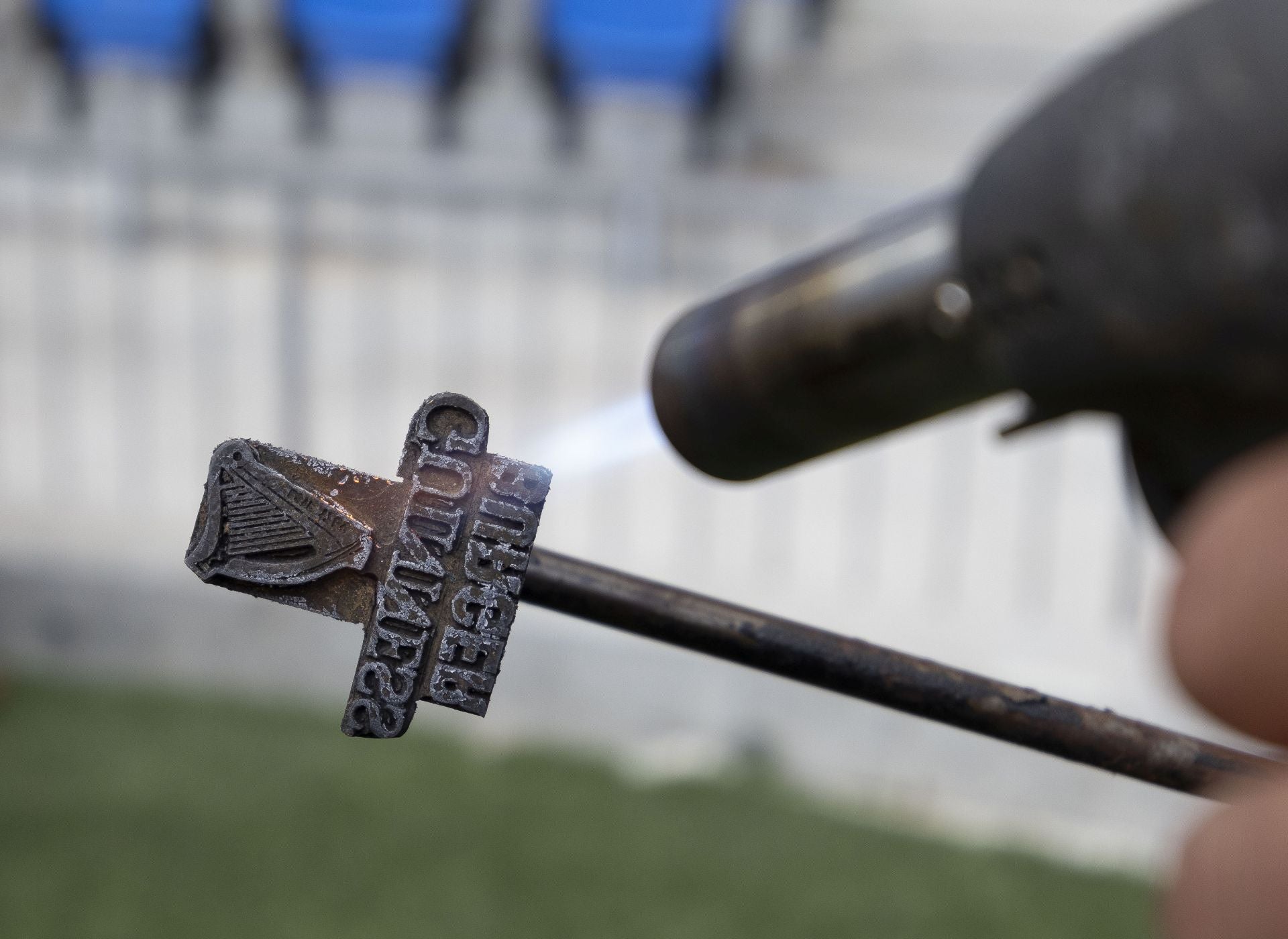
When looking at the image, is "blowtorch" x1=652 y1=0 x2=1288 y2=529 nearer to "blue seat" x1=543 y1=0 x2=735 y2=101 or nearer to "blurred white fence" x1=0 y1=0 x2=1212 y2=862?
"blurred white fence" x1=0 y1=0 x2=1212 y2=862

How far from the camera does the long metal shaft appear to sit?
1.85 ft

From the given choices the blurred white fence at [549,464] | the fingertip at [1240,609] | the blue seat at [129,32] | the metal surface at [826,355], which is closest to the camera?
the fingertip at [1240,609]

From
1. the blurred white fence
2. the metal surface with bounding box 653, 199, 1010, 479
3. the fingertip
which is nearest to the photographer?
the fingertip

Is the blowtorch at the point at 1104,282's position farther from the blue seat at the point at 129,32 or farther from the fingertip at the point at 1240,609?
the blue seat at the point at 129,32

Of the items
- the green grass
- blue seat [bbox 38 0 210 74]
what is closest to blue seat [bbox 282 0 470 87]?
blue seat [bbox 38 0 210 74]

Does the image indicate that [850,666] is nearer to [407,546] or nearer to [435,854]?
[407,546]

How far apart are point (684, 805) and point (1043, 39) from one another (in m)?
4.33

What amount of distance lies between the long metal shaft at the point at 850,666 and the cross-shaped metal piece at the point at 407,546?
0.02m

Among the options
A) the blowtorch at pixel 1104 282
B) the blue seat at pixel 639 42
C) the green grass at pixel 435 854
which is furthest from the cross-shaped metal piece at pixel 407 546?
the blue seat at pixel 639 42

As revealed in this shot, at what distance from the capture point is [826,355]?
552mm

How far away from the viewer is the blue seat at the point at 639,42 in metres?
5.98

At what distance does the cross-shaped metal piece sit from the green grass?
7.30 ft

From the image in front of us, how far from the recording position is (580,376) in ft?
11.4

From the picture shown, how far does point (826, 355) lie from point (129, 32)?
6.83 m
